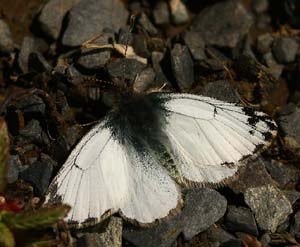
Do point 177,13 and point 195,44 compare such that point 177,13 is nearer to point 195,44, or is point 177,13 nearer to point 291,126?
point 195,44

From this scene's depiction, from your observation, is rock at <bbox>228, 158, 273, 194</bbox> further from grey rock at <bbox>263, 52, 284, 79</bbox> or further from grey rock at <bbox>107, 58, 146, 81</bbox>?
grey rock at <bbox>107, 58, 146, 81</bbox>

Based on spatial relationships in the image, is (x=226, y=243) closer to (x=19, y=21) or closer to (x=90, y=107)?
(x=90, y=107)

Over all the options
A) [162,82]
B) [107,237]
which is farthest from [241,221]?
[162,82]

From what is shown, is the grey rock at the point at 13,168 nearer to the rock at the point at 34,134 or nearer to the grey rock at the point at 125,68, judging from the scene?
the rock at the point at 34,134

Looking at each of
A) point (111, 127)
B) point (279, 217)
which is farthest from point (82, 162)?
point (279, 217)

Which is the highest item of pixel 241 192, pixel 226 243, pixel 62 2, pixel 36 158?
pixel 62 2

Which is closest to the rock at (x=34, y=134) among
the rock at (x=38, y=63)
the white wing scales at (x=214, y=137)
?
the rock at (x=38, y=63)
